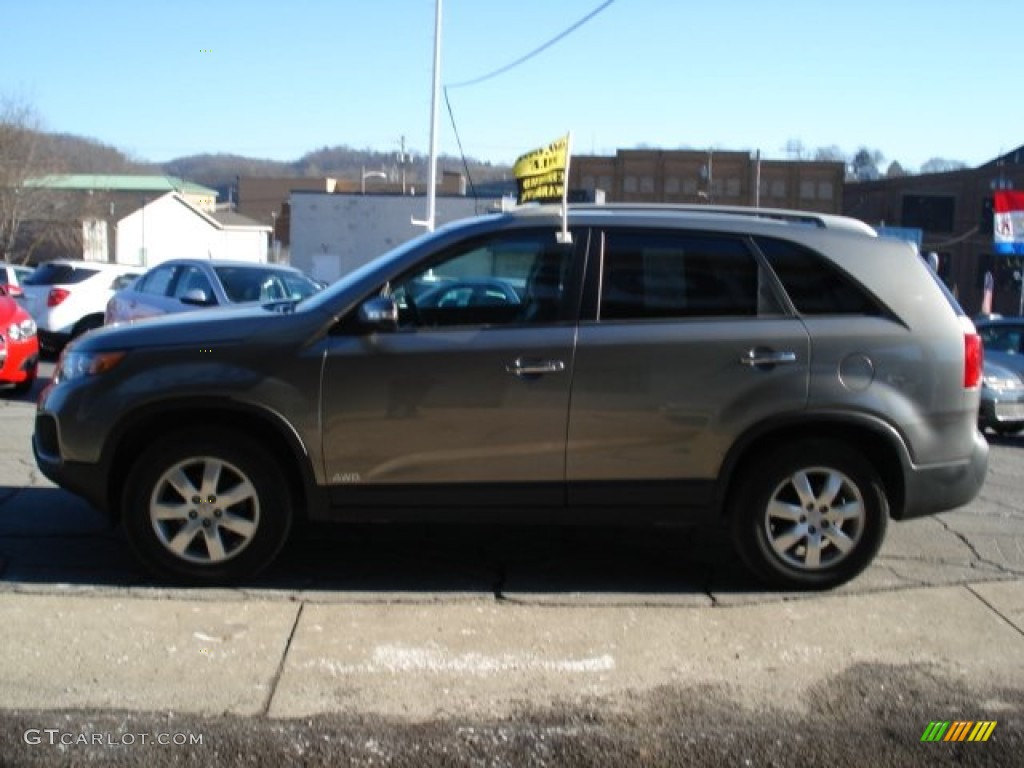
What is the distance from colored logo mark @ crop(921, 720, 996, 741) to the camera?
3.86 m

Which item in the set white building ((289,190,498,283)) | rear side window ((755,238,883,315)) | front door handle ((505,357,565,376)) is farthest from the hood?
white building ((289,190,498,283))

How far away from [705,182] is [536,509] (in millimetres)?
62594

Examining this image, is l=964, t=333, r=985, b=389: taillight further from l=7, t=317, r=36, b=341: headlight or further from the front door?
l=7, t=317, r=36, b=341: headlight

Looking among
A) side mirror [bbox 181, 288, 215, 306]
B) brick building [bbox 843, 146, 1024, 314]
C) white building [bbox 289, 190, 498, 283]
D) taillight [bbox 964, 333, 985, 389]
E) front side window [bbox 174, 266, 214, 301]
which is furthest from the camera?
brick building [bbox 843, 146, 1024, 314]

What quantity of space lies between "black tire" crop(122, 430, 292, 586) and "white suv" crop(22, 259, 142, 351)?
11.6 m

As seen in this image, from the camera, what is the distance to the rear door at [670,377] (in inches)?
197

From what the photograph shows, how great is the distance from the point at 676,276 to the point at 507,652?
1953 mm

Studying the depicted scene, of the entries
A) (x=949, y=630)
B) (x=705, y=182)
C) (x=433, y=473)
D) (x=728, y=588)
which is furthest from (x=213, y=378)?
(x=705, y=182)

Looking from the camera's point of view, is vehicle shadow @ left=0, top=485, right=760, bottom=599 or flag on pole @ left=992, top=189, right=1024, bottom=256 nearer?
vehicle shadow @ left=0, top=485, right=760, bottom=599

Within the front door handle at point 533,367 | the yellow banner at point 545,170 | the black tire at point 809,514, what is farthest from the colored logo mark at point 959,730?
the yellow banner at point 545,170

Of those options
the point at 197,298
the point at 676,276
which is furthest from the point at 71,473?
the point at 197,298

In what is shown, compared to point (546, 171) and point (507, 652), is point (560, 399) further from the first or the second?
point (546, 171)

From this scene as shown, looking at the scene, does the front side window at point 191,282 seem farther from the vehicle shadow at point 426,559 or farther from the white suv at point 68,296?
the white suv at point 68,296

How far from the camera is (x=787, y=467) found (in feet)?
16.9
